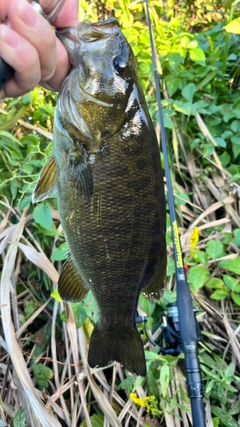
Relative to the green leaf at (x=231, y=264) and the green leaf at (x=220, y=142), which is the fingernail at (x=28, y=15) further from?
the green leaf at (x=220, y=142)

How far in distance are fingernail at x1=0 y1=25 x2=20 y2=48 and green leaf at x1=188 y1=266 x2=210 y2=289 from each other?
1.31 metres

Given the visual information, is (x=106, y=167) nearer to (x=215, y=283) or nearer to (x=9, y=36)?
(x=9, y=36)

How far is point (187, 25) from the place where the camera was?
360cm

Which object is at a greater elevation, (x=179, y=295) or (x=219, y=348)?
(x=179, y=295)

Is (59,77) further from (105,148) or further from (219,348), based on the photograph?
(219,348)

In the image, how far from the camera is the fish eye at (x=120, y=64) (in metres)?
1.11

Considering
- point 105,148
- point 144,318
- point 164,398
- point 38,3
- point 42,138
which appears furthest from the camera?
point 42,138

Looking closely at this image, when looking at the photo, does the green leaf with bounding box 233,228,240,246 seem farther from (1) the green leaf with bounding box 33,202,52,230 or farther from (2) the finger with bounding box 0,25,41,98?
(2) the finger with bounding box 0,25,41,98

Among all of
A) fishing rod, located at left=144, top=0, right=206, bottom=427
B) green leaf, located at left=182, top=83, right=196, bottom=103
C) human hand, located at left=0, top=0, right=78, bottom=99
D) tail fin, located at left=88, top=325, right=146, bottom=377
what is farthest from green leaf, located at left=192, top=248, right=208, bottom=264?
human hand, located at left=0, top=0, right=78, bottom=99

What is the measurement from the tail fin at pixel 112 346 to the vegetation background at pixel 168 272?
1.22 feet

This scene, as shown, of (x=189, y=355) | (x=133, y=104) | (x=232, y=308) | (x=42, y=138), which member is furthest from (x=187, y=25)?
(x=189, y=355)

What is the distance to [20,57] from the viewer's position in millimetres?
928

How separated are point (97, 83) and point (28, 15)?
269 millimetres

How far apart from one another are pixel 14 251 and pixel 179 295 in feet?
2.90
